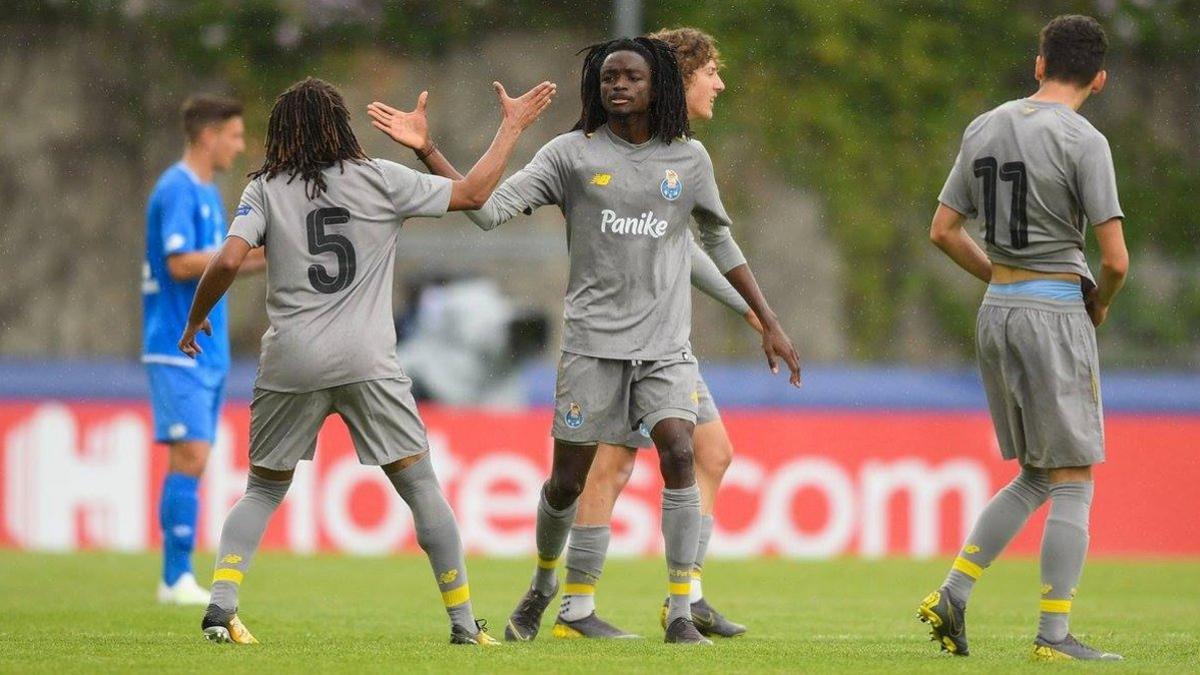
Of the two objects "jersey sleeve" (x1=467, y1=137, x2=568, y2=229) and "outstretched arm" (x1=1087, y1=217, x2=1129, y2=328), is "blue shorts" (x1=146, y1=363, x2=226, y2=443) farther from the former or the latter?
"outstretched arm" (x1=1087, y1=217, x2=1129, y2=328)

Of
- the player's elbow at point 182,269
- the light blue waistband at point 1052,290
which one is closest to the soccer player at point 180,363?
the player's elbow at point 182,269

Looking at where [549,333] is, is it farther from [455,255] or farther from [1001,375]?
[1001,375]

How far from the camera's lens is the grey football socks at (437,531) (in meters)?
6.89

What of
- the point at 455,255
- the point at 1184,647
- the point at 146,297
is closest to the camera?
the point at 1184,647

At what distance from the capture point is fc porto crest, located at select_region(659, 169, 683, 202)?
281 inches

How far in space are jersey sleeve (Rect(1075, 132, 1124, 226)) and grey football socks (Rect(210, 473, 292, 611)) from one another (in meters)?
3.05

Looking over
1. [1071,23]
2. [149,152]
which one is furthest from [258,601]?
[149,152]

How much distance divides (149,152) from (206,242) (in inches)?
393

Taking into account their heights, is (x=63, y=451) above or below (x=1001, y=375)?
below

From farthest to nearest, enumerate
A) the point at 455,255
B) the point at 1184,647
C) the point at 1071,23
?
the point at 455,255 → the point at 1184,647 → the point at 1071,23

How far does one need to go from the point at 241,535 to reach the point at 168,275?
2865 millimetres

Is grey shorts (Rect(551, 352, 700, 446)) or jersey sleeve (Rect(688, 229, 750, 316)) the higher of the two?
jersey sleeve (Rect(688, 229, 750, 316))

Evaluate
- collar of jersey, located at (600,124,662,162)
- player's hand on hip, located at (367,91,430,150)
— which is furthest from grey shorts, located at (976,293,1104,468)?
player's hand on hip, located at (367,91,430,150)

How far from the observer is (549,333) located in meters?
17.7
